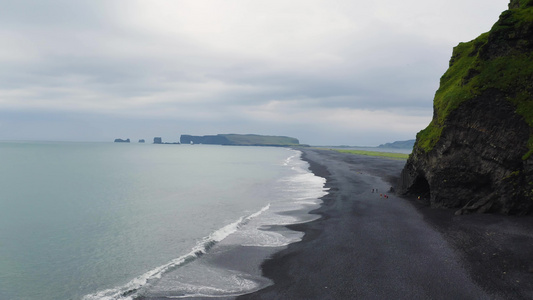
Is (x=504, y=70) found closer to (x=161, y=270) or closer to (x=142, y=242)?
(x=161, y=270)

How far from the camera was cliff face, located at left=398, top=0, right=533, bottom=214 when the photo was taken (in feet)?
70.3

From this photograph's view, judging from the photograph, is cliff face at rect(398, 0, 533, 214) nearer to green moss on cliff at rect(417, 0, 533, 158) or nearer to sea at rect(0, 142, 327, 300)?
green moss on cliff at rect(417, 0, 533, 158)

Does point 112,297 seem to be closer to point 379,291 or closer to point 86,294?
point 86,294

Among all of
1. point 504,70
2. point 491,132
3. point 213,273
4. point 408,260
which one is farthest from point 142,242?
point 504,70

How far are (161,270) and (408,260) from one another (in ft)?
40.0

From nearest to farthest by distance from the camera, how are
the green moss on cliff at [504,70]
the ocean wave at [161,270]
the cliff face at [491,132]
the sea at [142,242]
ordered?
the ocean wave at [161,270] → the sea at [142,242] → the cliff face at [491,132] → the green moss on cliff at [504,70]

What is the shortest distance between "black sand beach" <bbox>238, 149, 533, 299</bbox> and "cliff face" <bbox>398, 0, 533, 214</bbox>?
1.95 metres

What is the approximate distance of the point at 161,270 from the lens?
52.2ft

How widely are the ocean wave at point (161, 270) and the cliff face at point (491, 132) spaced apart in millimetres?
17483

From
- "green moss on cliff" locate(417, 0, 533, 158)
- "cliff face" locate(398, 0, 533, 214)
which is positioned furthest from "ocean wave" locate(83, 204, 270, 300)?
"green moss on cliff" locate(417, 0, 533, 158)

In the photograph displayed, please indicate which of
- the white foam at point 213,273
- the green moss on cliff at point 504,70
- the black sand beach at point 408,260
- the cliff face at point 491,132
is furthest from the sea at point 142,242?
the green moss on cliff at point 504,70

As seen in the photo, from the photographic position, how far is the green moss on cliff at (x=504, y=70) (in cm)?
2300

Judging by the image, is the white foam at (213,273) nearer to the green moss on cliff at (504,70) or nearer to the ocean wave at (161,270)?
the ocean wave at (161,270)

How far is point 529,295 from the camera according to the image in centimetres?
1152
